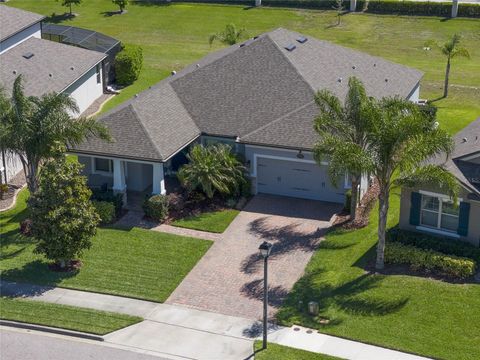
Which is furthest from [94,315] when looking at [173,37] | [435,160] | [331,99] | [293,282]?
[173,37]


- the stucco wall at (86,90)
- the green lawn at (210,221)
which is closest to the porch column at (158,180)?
the green lawn at (210,221)

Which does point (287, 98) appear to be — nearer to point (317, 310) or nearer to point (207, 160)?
point (207, 160)

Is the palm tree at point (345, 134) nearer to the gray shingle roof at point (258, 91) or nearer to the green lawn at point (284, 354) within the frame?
the gray shingle roof at point (258, 91)

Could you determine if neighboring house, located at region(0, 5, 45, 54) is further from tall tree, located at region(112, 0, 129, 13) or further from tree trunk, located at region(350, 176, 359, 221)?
tree trunk, located at region(350, 176, 359, 221)

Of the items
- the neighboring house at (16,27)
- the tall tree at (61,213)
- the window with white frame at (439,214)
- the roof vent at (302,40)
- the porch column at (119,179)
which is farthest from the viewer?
the neighboring house at (16,27)

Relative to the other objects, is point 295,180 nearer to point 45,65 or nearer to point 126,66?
point 45,65

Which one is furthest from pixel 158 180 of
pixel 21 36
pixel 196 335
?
pixel 21 36

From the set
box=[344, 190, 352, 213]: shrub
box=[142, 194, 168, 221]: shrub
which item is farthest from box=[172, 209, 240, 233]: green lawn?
box=[344, 190, 352, 213]: shrub
